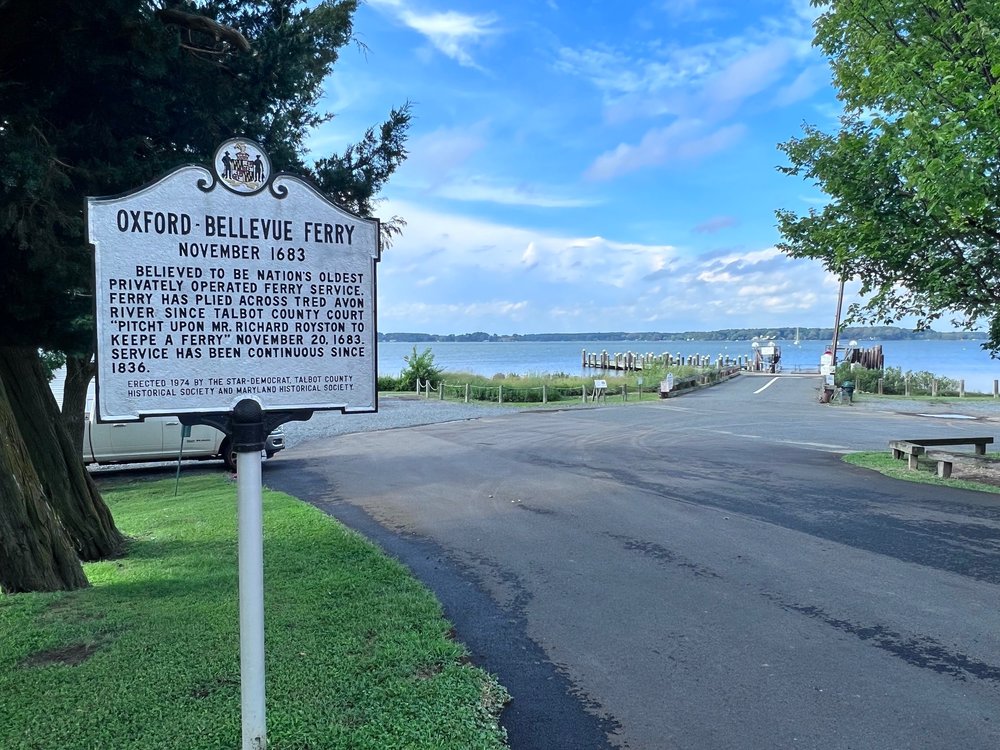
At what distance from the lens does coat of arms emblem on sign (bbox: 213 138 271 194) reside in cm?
346

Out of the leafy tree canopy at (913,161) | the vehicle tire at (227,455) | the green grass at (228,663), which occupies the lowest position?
the vehicle tire at (227,455)

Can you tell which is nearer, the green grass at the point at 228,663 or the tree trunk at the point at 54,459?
the green grass at the point at 228,663

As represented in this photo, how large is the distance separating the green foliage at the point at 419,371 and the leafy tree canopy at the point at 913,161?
1169 inches

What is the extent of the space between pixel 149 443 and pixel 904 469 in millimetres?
14571

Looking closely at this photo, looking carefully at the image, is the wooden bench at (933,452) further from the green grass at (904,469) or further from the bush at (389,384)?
the bush at (389,384)

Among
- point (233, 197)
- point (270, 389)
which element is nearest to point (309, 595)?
point (270, 389)

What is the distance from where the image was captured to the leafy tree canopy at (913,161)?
27.9 ft

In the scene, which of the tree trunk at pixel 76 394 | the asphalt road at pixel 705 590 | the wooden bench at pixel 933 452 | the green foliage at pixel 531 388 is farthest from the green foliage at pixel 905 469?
the green foliage at pixel 531 388

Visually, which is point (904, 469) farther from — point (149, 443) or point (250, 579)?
point (149, 443)

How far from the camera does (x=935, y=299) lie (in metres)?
12.0

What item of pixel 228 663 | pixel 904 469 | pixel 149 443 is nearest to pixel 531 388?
pixel 149 443

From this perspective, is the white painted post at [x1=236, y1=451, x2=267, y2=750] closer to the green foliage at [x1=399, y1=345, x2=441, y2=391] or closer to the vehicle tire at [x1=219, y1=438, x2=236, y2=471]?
the vehicle tire at [x1=219, y1=438, x2=236, y2=471]

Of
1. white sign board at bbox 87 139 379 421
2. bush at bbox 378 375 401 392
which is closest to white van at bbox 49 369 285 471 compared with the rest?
white sign board at bbox 87 139 379 421

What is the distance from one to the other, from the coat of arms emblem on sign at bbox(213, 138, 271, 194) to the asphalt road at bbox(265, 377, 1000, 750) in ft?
10.2
